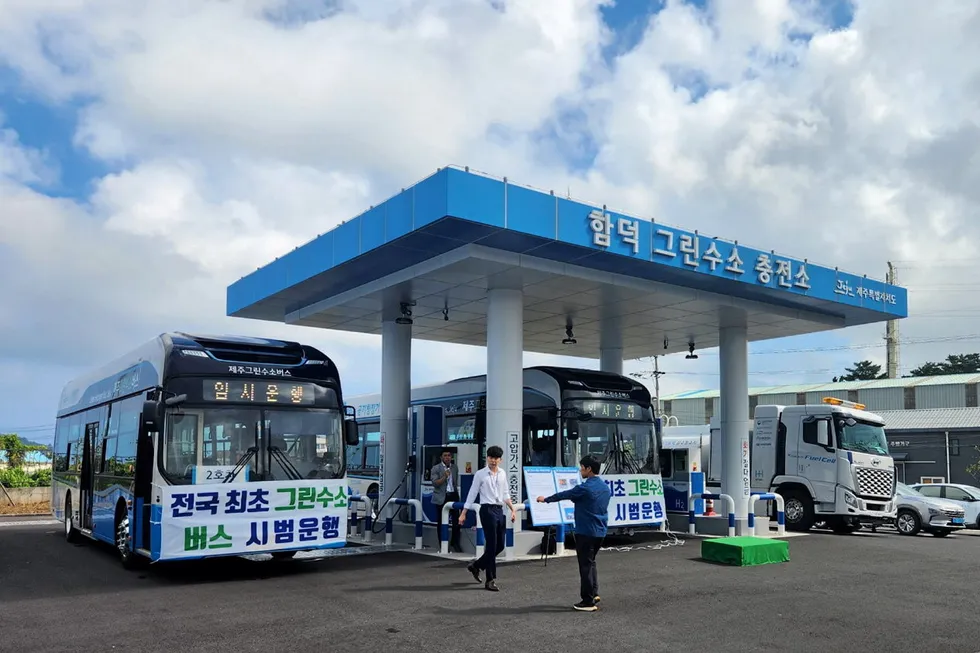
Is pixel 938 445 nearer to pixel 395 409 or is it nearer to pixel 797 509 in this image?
pixel 797 509

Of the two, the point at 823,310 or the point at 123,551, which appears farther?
the point at 823,310

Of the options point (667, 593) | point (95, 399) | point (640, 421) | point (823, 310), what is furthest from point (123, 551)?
point (823, 310)

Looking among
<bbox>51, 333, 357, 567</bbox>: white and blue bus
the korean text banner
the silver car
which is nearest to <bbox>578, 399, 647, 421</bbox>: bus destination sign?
the korean text banner

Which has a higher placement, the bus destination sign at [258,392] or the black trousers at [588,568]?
the bus destination sign at [258,392]

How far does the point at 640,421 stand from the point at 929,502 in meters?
8.66

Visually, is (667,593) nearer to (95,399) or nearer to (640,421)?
(640,421)

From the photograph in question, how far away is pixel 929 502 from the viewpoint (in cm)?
2005

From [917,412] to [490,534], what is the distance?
1414 inches

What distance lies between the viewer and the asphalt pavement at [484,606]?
747 centimetres

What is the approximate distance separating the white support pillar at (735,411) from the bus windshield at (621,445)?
2822 mm

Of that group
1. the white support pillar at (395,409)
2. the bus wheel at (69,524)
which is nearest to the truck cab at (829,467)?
the white support pillar at (395,409)

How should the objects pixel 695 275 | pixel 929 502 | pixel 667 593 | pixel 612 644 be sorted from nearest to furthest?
pixel 612 644
pixel 667 593
pixel 695 275
pixel 929 502

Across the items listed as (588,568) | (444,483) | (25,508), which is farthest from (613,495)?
(25,508)

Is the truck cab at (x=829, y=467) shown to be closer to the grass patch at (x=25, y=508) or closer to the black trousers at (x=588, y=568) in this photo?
the black trousers at (x=588, y=568)
